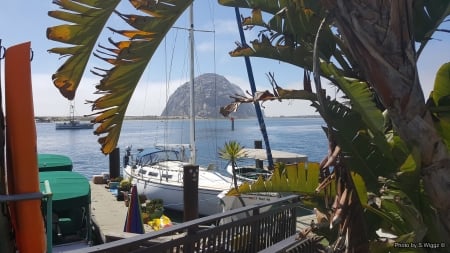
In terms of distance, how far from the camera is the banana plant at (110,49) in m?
3.44

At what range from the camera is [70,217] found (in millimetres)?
12547

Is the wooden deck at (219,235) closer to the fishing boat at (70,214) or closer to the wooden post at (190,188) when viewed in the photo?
the fishing boat at (70,214)

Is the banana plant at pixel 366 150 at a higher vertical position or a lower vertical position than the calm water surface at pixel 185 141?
higher

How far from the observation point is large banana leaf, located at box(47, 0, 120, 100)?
11.1 feet

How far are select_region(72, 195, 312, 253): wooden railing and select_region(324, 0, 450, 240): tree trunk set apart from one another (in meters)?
2.00

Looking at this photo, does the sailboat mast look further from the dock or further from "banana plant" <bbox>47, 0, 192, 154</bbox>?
"banana plant" <bbox>47, 0, 192, 154</bbox>

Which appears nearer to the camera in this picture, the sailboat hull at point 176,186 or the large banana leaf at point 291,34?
the large banana leaf at point 291,34

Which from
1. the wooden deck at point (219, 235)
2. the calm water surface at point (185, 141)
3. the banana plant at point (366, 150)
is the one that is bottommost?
the calm water surface at point (185, 141)

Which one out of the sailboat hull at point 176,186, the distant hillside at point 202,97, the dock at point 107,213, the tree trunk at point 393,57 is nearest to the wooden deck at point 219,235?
the tree trunk at point 393,57

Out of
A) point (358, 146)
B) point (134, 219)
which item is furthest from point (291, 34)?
point (134, 219)

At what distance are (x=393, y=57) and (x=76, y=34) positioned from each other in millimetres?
2384

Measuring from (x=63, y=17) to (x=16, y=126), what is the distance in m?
1.11

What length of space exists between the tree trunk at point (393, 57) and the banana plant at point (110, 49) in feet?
5.40

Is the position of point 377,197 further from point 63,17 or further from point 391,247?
point 63,17
